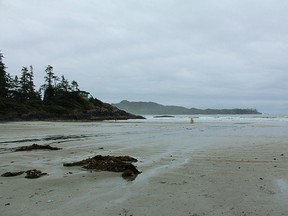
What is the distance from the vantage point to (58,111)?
250 feet

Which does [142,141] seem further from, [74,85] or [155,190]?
[74,85]

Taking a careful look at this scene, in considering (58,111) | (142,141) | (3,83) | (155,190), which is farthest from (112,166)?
(3,83)

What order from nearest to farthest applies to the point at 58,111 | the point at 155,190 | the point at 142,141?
1. the point at 155,190
2. the point at 142,141
3. the point at 58,111

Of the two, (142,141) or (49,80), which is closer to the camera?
(142,141)

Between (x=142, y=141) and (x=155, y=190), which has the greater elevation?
(x=142, y=141)

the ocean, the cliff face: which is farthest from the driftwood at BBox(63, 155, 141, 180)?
the cliff face

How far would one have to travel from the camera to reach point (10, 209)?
17.2 feet

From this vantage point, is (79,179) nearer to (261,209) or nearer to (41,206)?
(41,206)

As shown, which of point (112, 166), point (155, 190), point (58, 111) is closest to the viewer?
point (155, 190)

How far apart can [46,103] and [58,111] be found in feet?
33.5

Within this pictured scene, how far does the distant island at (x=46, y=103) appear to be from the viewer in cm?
6619

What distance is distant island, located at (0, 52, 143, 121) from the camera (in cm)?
6619

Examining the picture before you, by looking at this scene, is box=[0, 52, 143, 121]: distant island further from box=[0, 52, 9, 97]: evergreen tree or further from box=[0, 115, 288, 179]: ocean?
box=[0, 115, 288, 179]: ocean

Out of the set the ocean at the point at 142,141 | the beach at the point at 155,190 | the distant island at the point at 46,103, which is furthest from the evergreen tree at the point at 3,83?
the beach at the point at 155,190
